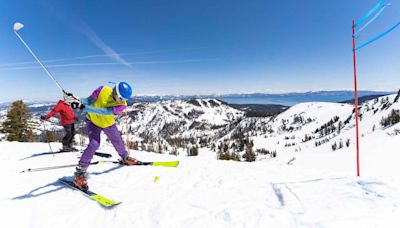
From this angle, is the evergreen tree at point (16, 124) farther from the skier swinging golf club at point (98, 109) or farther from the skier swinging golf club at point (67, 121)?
the skier swinging golf club at point (98, 109)

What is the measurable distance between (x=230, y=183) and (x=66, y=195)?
12.0 ft

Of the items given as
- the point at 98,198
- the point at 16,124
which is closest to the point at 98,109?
the point at 98,198

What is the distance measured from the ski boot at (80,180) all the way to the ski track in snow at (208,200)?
0.17 m

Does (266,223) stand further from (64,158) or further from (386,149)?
(386,149)

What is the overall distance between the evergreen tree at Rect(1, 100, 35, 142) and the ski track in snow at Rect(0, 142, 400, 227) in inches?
1044

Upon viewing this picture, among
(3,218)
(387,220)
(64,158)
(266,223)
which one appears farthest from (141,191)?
(64,158)

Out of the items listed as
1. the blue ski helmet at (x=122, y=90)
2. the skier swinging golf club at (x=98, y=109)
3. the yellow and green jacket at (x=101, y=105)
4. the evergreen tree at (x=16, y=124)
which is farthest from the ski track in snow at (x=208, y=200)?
the evergreen tree at (x=16, y=124)

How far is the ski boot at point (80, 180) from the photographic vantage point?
16.1 ft

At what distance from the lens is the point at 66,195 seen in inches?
187

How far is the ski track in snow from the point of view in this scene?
3.15 meters

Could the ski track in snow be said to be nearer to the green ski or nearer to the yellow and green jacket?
the green ski

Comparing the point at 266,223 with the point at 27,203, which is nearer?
the point at 266,223

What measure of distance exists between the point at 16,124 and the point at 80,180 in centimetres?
2925

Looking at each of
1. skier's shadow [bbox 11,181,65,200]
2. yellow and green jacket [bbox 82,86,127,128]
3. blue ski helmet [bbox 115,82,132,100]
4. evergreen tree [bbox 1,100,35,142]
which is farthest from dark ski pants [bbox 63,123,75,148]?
evergreen tree [bbox 1,100,35,142]
